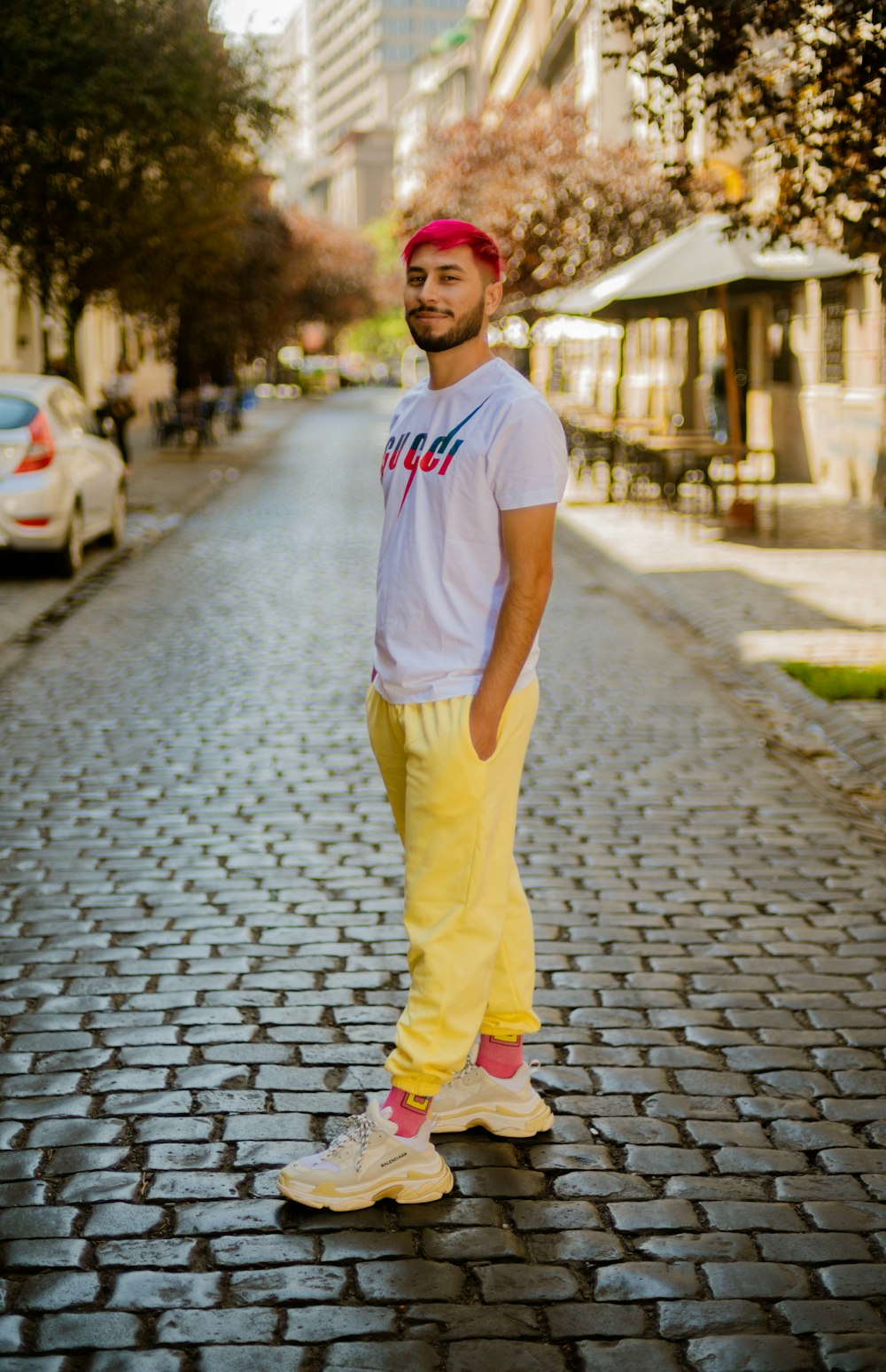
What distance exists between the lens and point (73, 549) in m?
13.9

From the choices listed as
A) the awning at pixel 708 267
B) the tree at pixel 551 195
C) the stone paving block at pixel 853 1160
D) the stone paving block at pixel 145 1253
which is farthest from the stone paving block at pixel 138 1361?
the tree at pixel 551 195

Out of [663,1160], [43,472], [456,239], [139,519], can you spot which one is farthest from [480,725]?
[139,519]

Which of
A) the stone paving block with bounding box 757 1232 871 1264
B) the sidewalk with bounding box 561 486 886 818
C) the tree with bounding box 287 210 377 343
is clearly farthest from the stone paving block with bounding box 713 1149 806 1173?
the tree with bounding box 287 210 377 343

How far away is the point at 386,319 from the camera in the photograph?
124125mm

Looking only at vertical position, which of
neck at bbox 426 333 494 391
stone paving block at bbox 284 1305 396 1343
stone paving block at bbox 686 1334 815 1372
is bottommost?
stone paving block at bbox 686 1334 815 1372

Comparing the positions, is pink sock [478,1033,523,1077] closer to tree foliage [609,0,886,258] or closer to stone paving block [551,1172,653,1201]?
stone paving block [551,1172,653,1201]

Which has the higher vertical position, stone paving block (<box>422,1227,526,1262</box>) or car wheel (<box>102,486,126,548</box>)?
car wheel (<box>102,486,126,548</box>)

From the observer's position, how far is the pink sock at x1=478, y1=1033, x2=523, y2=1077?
3.80 m

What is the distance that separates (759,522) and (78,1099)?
49.8 feet

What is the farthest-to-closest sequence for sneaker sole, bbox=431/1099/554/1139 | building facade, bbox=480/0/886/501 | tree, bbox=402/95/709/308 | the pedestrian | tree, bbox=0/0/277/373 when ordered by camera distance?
tree, bbox=402/95/709/308 → the pedestrian → building facade, bbox=480/0/886/501 → tree, bbox=0/0/277/373 → sneaker sole, bbox=431/1099/554/1139

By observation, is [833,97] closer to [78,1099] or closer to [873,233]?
[873,233]

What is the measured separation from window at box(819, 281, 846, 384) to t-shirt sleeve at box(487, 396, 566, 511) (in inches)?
772

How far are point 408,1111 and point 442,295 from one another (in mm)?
1655

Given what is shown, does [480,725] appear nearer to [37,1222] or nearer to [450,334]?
[450,334]
